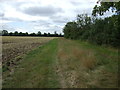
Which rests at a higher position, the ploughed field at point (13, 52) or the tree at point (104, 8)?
the tree at point (104, 8)

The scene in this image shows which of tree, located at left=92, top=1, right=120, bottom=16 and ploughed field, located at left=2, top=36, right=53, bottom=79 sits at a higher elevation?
tree, located at left=92, top=1, right=120, bottom=16

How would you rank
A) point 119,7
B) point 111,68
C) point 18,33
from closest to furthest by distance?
point 111,68
point 119,7
point 18,33

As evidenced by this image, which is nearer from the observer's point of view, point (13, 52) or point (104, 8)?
point (104, 8)

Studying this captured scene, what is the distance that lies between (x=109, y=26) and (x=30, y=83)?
70.5 feet

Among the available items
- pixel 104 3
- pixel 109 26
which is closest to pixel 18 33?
pixel 109 26

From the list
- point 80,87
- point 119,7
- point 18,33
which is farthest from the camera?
point 18,33

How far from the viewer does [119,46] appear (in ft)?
81.6

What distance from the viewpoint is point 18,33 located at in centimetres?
13875

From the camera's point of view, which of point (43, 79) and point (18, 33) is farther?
point (18, 33)

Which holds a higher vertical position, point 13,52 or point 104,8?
point 104,8

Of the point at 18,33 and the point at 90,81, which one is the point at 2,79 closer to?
the point at 90,81

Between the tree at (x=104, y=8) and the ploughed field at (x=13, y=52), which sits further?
the tree at (x=104, y=8)

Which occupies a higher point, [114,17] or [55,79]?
[114,17]

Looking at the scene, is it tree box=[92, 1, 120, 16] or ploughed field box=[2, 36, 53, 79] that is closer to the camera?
ploughed field box=[2, 36, 53, 79]
